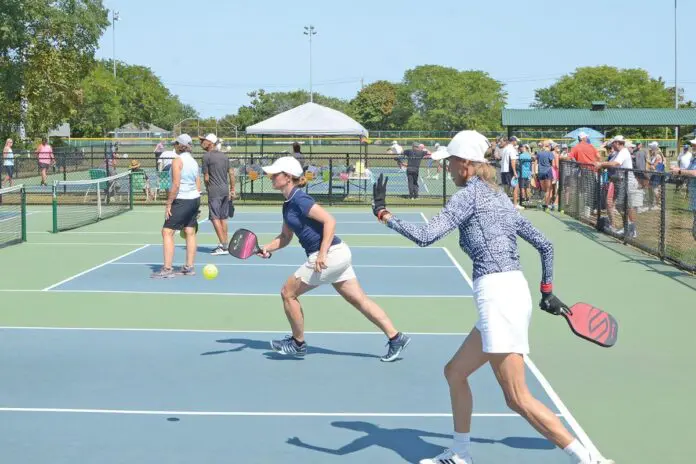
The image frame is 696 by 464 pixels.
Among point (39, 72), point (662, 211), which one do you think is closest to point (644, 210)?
point (662, 211)

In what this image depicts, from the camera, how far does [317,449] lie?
6355mm

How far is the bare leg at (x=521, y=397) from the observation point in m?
5.34

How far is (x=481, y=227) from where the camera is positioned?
18.0 feet

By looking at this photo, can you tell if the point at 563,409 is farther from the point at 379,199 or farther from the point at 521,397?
Answer: the point at 379,199

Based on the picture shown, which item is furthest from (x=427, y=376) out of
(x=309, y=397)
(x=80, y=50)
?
(x=80, y=50)

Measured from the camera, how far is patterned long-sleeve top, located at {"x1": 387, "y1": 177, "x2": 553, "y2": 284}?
17.9 feet

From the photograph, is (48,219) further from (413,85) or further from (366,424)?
(413,85)

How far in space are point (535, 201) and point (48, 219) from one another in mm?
13074

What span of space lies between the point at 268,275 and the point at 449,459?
8735 millimetres

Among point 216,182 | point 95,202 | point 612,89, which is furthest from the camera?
point 612,89

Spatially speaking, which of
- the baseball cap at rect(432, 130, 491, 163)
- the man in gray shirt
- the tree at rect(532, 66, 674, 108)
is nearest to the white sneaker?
the baseball cap at rect(432, 130, 491, 163)

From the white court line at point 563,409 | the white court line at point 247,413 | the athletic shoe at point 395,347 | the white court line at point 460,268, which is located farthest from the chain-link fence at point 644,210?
the white court line at point 247,413

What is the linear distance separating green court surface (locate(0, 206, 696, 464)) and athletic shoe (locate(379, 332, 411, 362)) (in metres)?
0.38

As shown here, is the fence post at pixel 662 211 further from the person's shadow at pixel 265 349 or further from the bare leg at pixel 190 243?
the person's shadow at pixel 265 349
